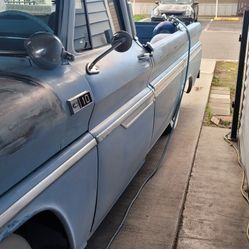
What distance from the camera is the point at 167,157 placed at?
4.54m

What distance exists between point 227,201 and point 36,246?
82.1 inches

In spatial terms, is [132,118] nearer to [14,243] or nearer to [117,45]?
[117,45]

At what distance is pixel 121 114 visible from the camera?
2.76 meters

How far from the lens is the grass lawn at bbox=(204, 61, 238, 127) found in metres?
6.08

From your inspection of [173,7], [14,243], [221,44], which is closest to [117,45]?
[14,243]

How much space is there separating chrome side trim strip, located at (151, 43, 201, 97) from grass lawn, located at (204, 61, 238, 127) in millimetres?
923

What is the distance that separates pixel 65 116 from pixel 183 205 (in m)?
1.88

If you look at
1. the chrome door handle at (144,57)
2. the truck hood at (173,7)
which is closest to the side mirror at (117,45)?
the chrome door handle at (144,57)

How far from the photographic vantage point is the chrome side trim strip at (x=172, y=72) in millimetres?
3672

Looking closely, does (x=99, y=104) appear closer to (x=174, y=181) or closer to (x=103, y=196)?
(x=103, y=196)

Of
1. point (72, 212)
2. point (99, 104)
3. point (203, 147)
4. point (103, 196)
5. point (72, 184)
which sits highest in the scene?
point (99, 104)

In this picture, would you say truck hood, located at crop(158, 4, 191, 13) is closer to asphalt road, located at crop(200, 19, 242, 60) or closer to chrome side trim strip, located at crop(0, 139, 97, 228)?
asphalt road, located at crop(200, 19, 242, 60)

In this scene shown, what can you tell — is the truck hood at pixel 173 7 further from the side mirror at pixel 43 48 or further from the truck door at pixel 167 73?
the side mirror at pixel 43 48

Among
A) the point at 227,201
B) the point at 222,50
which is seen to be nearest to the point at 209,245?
the point at 227,201
